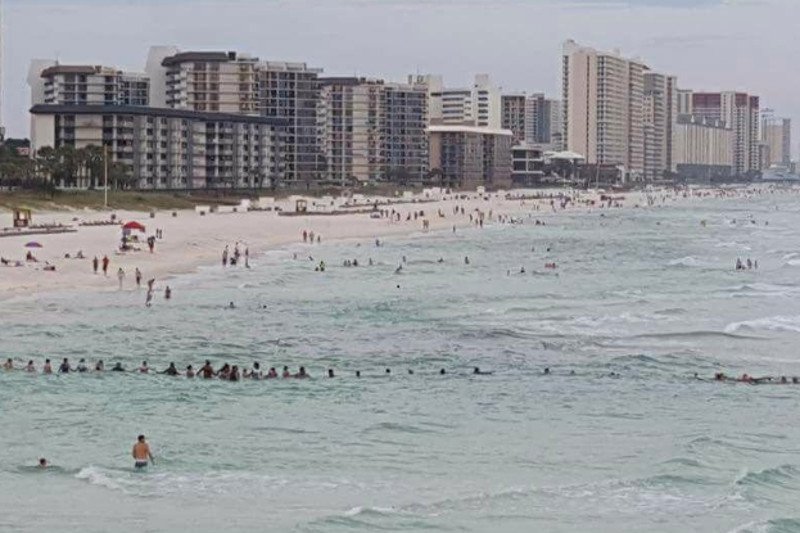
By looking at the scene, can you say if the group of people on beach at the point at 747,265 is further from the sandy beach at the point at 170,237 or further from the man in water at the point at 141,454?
the man in water at the point at 141,454

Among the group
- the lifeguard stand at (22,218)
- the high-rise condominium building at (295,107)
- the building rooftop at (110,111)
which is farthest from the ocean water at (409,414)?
the high-rise condominium building at (295,107)

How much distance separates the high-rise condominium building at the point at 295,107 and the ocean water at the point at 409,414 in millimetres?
122588

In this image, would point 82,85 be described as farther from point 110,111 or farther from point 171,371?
point 171,371

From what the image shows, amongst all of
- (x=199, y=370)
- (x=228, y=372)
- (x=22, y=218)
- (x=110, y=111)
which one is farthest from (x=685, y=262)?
(x=110, y=111)

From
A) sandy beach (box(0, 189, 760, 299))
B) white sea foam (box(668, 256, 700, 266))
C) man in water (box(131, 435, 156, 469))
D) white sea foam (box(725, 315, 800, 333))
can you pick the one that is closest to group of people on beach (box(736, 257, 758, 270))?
white sea foam (box(668, 256, 700, 266))

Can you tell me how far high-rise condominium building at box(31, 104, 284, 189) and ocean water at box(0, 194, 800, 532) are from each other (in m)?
75.6

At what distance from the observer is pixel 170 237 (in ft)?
279

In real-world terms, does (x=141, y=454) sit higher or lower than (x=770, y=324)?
lower

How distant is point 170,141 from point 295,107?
47293 mm

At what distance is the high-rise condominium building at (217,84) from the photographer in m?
172

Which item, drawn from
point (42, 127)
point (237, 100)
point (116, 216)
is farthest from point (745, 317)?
point (237, 100)

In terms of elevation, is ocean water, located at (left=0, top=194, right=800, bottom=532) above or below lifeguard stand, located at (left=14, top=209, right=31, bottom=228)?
below

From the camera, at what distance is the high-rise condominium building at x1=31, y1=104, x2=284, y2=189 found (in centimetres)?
13188

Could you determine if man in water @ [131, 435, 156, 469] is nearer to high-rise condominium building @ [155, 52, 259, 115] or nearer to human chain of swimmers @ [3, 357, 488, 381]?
human chain of swimmers @ [3, 357, 488, 381]
